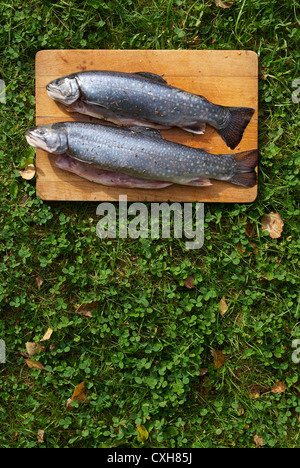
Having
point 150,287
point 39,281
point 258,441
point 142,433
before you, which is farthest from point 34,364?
point 258,441

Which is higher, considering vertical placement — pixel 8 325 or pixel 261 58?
pixel 261 58

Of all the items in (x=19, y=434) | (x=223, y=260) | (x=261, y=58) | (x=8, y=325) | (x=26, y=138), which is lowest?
(x=19, y=434)

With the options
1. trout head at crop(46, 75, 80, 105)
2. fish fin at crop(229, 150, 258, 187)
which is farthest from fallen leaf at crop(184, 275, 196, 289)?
trout head at crop(46, 75, 80, 105)

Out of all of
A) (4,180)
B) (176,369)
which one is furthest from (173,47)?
(176,369)

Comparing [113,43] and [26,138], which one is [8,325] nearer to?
[26,138]

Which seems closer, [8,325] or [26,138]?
[26,138]

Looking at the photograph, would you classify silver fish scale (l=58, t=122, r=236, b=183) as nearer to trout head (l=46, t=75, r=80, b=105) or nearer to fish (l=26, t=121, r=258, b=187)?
fish (l=26, t=121, r=258, b=187)
